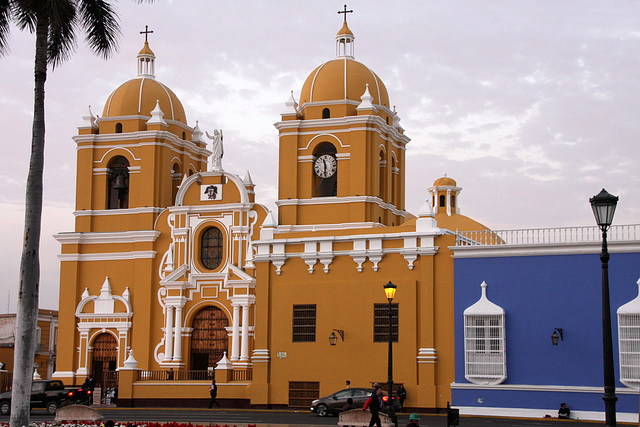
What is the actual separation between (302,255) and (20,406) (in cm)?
1609

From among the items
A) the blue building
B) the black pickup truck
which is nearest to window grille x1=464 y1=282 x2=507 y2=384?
the blue building

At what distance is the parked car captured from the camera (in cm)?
2820

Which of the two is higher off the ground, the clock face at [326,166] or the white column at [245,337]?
the clock face at [326,166]

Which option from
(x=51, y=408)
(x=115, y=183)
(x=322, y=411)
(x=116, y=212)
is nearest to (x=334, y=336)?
(x=322, y=411)

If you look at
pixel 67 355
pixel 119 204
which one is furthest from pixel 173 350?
pixel 119 204

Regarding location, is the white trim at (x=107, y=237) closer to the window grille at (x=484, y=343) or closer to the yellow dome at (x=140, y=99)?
the yellow dome at (x=140, y=99)

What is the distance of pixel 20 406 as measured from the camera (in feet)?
55.4

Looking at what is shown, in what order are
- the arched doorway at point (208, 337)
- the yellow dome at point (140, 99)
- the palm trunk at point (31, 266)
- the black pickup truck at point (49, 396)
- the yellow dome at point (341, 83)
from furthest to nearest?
the yellow dome at point (140, 99), the arched doorway at point (208, 337), the yellow dome at point (341, 83), the black pickup truck at point (49, 396), the palm trunk at point (31, 266)

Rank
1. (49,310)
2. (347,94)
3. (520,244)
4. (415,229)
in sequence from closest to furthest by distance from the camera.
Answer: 1. (520,244)
2. (415,229)
3. (347,94)
4. (49,310)

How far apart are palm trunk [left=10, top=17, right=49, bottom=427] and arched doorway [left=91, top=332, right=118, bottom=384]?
22498 millimetres

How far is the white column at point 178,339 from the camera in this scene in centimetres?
3797

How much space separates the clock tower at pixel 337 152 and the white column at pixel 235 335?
13.3 feet

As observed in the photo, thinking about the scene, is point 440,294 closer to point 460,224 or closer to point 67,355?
point 460,224

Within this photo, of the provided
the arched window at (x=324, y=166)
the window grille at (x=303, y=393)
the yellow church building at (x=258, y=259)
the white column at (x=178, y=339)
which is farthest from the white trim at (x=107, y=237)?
the window grille at (x=303, y=393)
